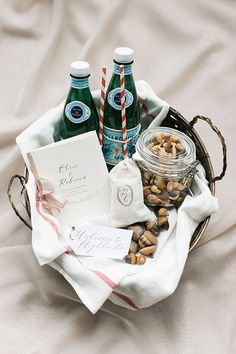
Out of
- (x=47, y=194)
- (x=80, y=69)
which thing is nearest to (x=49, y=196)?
(x=47, y=194)

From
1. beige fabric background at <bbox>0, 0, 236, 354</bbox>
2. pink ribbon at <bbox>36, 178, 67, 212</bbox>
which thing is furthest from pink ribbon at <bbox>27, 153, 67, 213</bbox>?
beige fabric background at <bbox>0, 0, 236, 354</bbox>

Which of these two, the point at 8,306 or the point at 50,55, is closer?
the point at 8,306

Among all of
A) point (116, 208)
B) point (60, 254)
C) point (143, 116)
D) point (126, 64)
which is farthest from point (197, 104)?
point (60, 254)

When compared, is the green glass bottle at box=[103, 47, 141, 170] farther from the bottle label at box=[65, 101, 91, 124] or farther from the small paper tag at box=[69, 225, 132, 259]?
the small paper tag at box=[69, 225, 132, 259]

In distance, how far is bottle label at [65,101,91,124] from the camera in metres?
0.77

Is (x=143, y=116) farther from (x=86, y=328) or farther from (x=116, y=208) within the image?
(x=86, y=328)

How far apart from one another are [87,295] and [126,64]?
381 millimetres

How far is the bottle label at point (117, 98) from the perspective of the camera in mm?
784

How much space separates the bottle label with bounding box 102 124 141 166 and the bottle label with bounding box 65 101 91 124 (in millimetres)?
48

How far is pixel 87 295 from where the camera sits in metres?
0.61

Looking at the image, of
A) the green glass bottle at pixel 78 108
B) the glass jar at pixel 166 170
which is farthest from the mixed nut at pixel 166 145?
the green glass bottle at pixel 78 108

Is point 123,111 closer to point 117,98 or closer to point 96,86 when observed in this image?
point 117,98

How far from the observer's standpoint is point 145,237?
69 cm

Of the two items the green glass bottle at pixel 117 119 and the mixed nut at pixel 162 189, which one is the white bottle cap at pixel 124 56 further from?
the mixed nut at pixel 162 189
